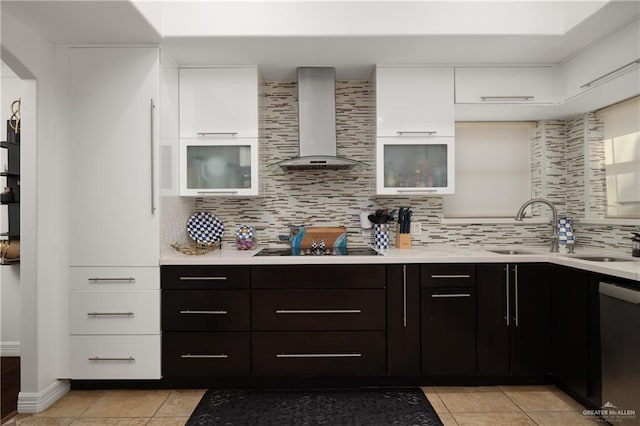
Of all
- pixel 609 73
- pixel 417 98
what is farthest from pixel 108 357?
pixel 609 73

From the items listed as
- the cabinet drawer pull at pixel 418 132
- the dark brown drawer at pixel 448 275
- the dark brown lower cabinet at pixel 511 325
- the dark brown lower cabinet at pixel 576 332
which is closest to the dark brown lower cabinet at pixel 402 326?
the dark brown drawer at pixel 448 275

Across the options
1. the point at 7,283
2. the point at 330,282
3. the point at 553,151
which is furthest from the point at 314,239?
the point at 7,283

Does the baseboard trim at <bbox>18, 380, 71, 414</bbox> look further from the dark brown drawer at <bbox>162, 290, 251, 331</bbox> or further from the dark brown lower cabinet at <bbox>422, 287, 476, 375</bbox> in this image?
the dark brown lower cabinet at <bbox>422, 287, 476, 375</bbox>

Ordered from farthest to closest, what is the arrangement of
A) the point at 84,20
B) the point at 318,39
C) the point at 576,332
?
1. the point at 318,39
2. the point at 576,332
3. the point at 84,20

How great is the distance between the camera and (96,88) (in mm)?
2598

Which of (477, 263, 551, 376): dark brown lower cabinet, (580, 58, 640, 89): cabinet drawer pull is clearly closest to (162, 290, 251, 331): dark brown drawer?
(477, 263, 551, 376): dark brown lower cabinet

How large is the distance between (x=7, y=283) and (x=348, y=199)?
2921mm

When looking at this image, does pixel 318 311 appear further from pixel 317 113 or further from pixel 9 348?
pixel 9 348

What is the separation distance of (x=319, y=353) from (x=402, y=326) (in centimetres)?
56

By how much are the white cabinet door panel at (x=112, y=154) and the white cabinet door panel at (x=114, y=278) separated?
45mm

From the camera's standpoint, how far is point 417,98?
2941 mm

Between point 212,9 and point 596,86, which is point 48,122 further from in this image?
point 596,86

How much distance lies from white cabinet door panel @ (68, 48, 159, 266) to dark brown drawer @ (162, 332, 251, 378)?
0.55 m

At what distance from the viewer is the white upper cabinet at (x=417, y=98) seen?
2.94 meters
